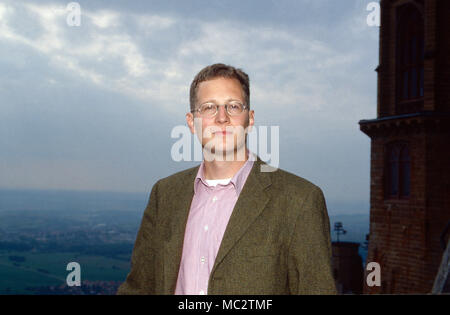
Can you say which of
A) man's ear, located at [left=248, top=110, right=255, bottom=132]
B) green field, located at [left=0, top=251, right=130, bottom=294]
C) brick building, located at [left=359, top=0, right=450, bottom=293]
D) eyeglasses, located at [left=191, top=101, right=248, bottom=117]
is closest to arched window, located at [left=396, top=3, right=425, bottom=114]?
brick building, located at [left=359, top=0, right=450, bottom=293]

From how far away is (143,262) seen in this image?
9.61ft

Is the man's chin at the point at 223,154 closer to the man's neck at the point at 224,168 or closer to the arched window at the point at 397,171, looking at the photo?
the man's neck at the point at 224,168

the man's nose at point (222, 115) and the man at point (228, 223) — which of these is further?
the man's nose at point (222, 115)

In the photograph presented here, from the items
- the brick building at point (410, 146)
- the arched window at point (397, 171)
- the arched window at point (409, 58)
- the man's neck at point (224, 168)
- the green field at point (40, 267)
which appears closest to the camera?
the man's neck at point (224, 168)

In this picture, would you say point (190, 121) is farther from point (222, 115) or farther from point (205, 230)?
point (205, 230)

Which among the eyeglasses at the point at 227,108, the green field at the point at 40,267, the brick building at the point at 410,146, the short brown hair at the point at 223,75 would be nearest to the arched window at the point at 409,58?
the brick building at the point at 410,146

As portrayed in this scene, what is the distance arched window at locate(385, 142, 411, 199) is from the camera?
78.3ft

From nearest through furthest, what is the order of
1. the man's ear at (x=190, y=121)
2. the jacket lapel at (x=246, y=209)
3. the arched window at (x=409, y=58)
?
the jacket lapel at (x=246, y=209), the man's ear at (x=190, y=121), the arched window at (x=409, y=58)

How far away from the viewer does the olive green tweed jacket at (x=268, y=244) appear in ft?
8.22

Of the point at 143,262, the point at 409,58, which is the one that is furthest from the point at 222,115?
the point at 409,58

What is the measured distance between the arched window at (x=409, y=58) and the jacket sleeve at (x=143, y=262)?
2384 cm

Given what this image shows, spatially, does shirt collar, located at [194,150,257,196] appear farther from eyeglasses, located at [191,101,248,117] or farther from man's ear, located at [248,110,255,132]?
eyeglasses, located at [191,101,248,117]

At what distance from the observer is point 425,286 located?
2175 cm
